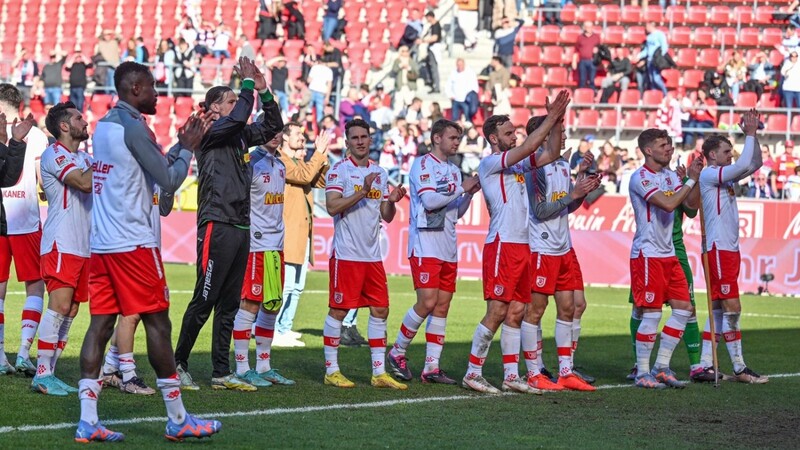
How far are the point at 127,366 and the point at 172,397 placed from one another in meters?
1.63

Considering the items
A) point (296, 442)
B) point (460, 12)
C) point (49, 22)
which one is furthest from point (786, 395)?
point (49, 22)

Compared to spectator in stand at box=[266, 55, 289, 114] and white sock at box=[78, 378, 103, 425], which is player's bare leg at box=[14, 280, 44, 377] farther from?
spectator in stand at box=[266, 55, 289, 114]

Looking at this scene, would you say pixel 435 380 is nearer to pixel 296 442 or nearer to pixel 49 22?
pixel 296 442

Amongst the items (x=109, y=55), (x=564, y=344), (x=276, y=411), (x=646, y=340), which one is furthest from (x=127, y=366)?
(x=109, y=55)

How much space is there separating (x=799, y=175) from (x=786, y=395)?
16.4 m

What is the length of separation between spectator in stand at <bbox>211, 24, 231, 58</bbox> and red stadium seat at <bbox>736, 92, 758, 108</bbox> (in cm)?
1395

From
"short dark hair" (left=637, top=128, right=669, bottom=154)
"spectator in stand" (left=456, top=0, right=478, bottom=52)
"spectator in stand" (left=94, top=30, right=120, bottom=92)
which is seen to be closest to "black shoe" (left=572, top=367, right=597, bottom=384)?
"short dark hair" (left=637, top=128, right=669, bottom=154)

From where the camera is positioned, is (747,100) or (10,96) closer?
(10,96)

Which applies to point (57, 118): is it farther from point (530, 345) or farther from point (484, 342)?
point (530, 345)

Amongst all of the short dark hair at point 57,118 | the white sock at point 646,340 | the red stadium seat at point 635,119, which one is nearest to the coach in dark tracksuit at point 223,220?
the short dark hair at point 57,118

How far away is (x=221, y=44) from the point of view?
35.5 metres

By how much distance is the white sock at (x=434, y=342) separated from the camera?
38.7ft

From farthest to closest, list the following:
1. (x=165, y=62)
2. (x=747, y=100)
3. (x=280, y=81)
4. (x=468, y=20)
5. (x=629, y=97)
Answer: (x=468, y=20) → (x=165, y=62) → (x=280, y=81) → (x=629, y=97) → (x=747, y=100)

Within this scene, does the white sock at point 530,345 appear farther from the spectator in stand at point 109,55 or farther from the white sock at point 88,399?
the spectator in stand at point 109,55
